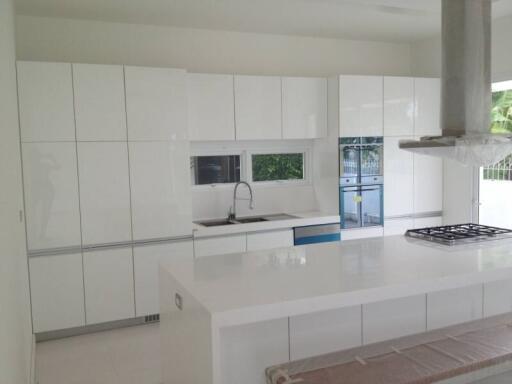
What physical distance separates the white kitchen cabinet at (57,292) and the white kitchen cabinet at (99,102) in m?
1.03

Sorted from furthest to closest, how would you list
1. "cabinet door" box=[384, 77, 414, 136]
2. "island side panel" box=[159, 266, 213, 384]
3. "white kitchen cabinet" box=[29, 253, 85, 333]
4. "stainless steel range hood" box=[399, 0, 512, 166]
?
"cabinet door" box=[384, 77, 414, 136] < "white kitchen cabinet" box=[29, 253, 85, 333] < "stainless steel range hood" box=[399, 0, 512, 166] < "island side panel" box=[159, 266, 213, 384]

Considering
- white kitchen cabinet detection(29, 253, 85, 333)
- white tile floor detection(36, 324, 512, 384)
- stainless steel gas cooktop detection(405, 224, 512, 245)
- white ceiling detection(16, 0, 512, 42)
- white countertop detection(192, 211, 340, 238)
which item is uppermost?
white ceiling detection(16, 0, 512, 42)

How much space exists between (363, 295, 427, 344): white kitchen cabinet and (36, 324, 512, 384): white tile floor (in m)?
1.59

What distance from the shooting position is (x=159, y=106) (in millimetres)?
4223

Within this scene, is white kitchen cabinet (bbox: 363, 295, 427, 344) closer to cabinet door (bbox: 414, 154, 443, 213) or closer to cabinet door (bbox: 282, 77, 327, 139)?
cabinet door (bbox: 282, 77, 327, 139)

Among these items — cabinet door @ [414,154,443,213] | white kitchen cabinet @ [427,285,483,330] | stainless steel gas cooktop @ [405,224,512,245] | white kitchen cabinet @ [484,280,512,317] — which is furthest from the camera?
cabinet door @ [414,154,443,213]

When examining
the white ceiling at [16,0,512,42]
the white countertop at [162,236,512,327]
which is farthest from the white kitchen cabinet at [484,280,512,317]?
the white ceiling at [16,0,512,42]

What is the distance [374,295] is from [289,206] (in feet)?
10.2

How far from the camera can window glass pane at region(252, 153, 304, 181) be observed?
523 cm

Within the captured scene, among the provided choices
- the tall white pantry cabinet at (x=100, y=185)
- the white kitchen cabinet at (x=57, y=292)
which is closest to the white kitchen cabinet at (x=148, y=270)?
the tall white pantry cabinet at (x=100, y=185)

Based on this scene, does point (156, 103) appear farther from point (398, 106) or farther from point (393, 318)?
point (393, 318)

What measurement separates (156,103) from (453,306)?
9.28ft

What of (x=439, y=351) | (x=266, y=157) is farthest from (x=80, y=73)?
(x=439, y=351)

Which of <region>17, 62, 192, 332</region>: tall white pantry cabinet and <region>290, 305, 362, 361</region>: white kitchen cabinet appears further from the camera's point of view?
<region>17, 62, 192, 332</region>: tall white pantry cabinet
